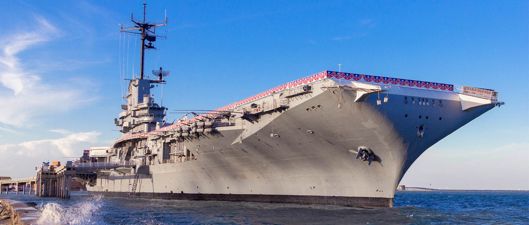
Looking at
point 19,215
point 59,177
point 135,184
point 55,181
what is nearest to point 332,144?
point 19,215

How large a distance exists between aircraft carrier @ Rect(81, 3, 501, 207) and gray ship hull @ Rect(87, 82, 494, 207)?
1.8 inches

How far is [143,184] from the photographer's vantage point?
128 ft

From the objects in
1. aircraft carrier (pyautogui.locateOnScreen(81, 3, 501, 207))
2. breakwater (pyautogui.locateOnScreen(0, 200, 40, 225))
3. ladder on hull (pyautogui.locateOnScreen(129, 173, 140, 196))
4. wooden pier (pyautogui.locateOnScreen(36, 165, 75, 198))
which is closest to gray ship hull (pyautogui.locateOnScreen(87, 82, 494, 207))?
aircraft carrier (pyautogui.locateOnScreen(81, 3, 501, 207))

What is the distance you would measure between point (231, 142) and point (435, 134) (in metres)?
10.2

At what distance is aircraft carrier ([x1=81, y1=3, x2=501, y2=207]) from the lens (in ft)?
66.5

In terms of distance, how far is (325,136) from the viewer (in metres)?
22.0

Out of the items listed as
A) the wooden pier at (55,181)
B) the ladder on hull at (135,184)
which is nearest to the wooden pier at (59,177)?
the wooden pier at (55,181)

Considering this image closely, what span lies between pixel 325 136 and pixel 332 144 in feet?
1.76

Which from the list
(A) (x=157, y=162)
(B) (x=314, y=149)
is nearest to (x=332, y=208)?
(B) (x=314, y=149)

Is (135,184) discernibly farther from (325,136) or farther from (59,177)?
(325,136)

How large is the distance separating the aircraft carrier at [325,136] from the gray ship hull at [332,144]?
0.05 m

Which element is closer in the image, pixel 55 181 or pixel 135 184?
pixel 135 184

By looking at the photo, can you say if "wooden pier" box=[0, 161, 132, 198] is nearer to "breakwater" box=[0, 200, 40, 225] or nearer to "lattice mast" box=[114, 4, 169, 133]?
"lattice mast" box=[114, 4, 169, 133]

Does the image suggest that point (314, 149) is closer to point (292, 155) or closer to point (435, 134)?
point (292, 155)
